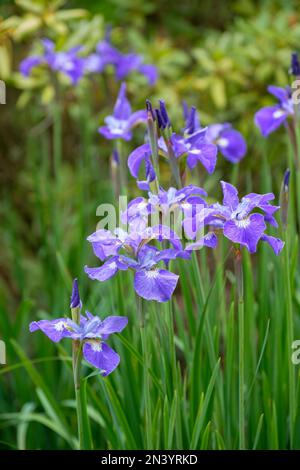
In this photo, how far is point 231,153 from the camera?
9.14ft

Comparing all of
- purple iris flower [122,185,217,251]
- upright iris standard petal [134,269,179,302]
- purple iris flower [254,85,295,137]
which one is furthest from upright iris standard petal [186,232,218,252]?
purple iris flower [254,85,295,137]

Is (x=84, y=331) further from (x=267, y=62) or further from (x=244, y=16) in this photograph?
(x=244, y=16)

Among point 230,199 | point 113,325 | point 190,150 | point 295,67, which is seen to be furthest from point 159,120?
point 295,67

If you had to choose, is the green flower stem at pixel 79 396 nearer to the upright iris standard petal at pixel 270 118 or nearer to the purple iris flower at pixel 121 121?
the purple iris flower at pixel 121 121

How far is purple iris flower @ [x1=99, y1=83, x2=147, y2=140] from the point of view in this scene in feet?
8.50

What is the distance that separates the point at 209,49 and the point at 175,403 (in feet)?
9.69

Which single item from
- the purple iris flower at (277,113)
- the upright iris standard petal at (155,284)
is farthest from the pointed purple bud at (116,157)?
the upright iris standard petal at (155,284)

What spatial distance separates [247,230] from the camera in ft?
5.88

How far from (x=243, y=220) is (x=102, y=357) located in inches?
18.4

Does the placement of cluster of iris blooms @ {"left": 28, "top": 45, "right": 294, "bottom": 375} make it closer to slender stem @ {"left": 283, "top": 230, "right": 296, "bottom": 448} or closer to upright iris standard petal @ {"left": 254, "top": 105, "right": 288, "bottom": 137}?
slender stem @ {"left": 283, "top": 230, "right": 296, "bottom": 448}

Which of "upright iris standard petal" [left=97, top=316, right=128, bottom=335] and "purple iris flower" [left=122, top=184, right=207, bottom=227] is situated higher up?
"purple iris flower" [left=122, top=184, right=207, bottom=227]
